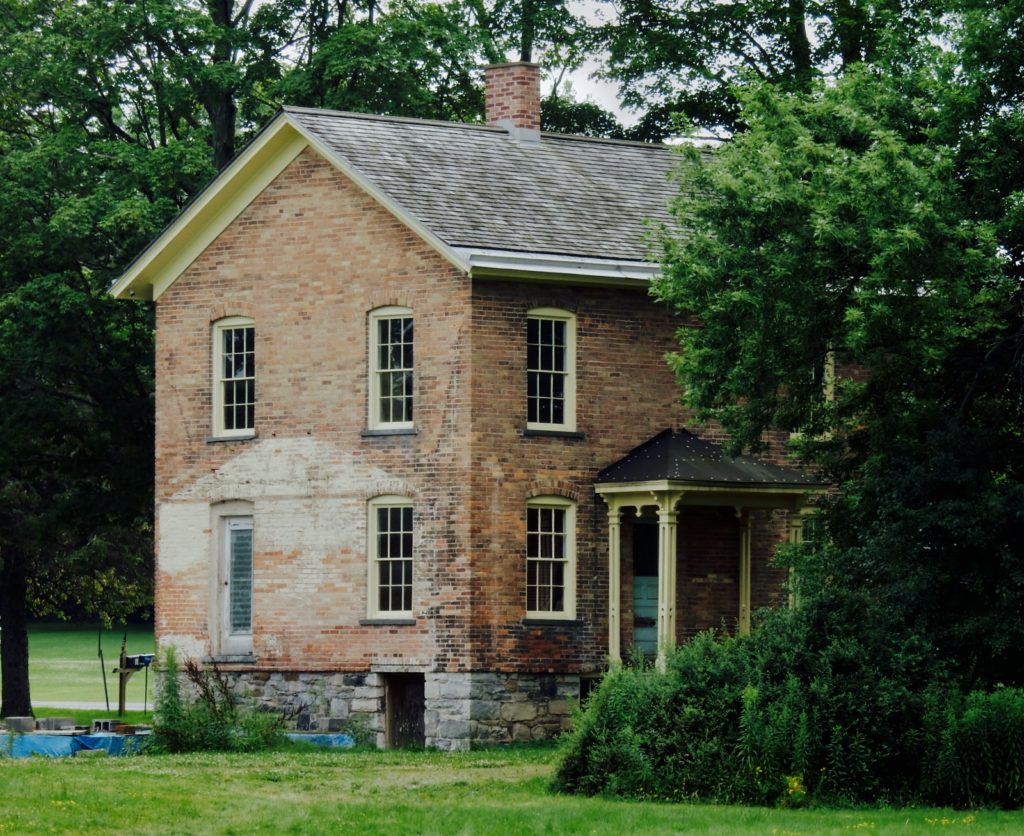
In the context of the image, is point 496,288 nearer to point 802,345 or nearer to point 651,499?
point 651,499

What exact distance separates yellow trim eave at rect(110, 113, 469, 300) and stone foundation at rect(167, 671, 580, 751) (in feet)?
21.1

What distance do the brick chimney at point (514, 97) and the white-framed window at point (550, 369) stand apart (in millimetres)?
4651

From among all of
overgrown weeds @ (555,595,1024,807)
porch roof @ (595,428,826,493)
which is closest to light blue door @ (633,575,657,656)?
porch roof @ (595,428,826,493)

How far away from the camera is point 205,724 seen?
3058cm

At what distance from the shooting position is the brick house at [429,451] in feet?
104

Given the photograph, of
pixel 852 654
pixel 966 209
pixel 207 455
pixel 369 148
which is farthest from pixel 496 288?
pixel 852 654

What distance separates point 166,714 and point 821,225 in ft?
38.7

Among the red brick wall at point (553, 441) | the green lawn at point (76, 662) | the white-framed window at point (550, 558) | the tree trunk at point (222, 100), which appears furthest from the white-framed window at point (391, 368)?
the green lawn at point (76, 662)

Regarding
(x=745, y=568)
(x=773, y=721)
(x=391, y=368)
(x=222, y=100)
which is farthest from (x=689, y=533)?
(x=222, y=100)

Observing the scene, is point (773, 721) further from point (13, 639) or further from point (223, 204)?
Result: point (13, 639)

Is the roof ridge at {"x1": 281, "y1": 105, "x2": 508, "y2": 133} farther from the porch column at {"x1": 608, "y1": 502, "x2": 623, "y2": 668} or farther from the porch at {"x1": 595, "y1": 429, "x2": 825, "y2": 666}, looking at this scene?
the porch column at {"x1": 608, "y1": 502, "x2": 623, "y2": 668}

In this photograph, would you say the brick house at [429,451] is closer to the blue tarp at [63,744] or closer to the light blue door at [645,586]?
the light blue door at [645,586]

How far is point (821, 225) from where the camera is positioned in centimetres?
2517

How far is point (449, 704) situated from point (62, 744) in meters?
5.49
